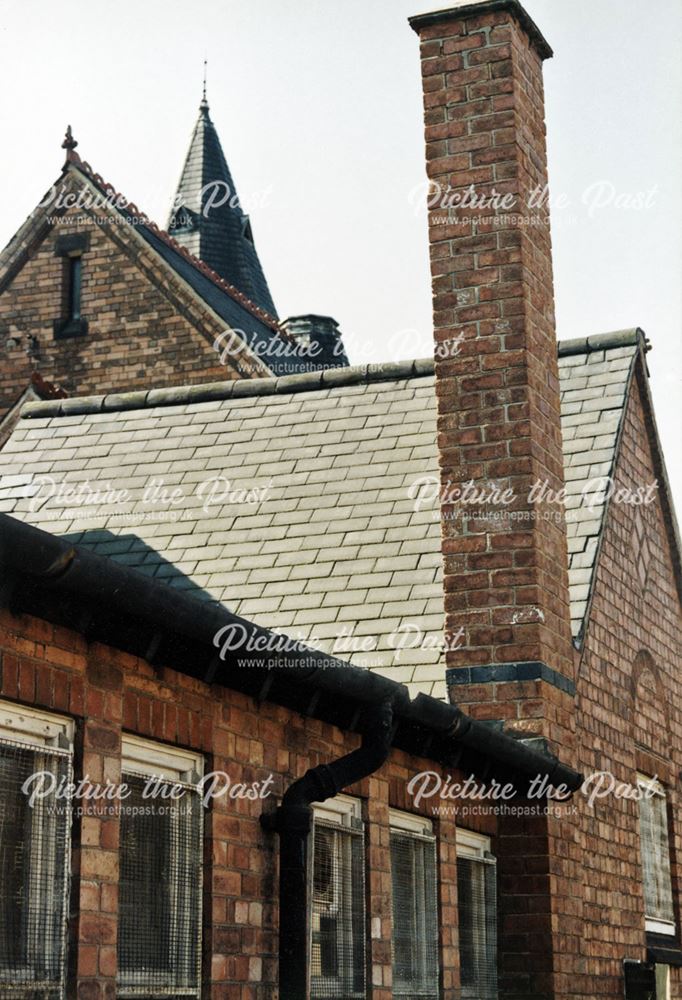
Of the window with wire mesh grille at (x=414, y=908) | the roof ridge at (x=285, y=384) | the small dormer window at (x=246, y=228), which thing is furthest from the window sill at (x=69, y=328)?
the window with wire mesh grille at (x=414, y=908)

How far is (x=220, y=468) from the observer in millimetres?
13203

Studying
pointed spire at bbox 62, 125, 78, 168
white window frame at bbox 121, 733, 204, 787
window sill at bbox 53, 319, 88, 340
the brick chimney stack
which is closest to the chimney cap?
the brick chimney stack

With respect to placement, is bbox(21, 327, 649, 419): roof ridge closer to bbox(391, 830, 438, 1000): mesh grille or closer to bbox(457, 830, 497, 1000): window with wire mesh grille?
bbox(457, 830, 497, 1000): window with wire mesh grille

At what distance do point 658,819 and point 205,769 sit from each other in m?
7.61

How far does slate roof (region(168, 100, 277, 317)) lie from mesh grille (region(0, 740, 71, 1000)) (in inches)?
1062

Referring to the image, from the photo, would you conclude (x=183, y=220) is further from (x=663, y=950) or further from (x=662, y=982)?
(x=662, y=982)

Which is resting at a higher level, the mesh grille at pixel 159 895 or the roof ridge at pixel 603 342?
the roof ridge at pixel 603 342

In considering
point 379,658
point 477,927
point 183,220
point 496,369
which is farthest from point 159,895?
point 183,220

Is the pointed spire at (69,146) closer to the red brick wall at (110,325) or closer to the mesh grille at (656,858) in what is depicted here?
the red brick wall at (110,325)

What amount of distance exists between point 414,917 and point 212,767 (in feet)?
7.90

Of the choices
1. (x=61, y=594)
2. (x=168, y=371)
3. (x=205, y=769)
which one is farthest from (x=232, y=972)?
(x=168, y=371)

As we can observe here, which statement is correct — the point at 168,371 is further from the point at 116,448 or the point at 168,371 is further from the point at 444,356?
the point at 444,356

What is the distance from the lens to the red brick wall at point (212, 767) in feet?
18.6

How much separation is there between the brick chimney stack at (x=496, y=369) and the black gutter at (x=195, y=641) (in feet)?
3.93
